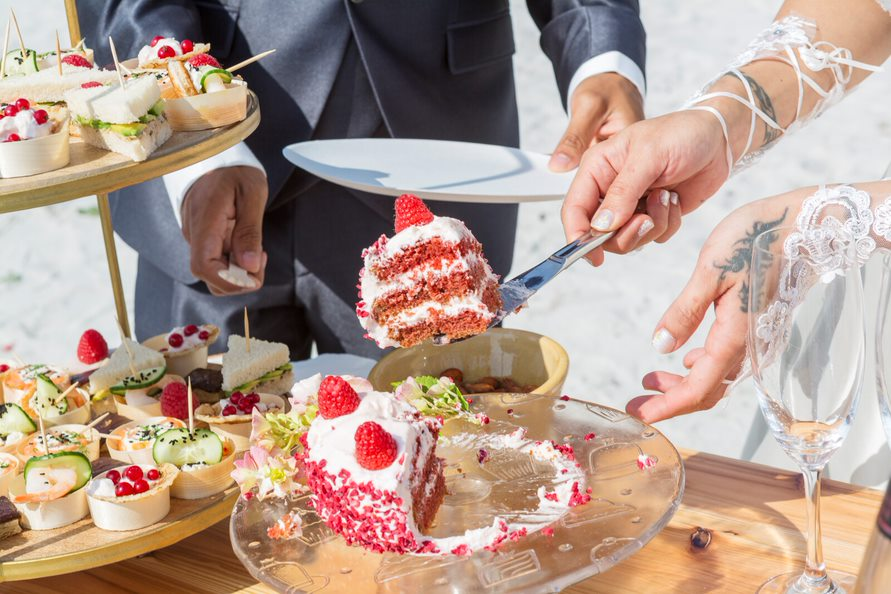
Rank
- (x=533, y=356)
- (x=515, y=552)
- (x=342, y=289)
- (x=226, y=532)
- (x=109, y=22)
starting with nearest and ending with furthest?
(x=515, y=552)
(x=226, y=532)
(x=533, y=356)
(x=109, y=22)
(x=342, y=289)

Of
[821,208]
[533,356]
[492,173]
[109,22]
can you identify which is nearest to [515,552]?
[533,356]

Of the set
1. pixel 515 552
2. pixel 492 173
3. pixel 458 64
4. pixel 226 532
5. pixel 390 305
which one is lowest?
pixel 226 532

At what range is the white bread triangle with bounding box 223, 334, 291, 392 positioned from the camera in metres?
1.89

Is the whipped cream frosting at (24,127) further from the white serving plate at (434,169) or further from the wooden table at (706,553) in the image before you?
the wooden table at (706,553)

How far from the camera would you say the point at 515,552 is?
4.15ft

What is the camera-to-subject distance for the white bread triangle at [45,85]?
1709 mm

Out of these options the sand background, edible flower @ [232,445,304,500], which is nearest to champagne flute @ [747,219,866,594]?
edible flower @ [232,445,304,500]

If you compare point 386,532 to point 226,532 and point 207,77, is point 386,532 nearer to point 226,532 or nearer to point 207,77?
point 226,532

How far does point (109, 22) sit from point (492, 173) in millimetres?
1122

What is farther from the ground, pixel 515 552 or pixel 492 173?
pixel 492 173

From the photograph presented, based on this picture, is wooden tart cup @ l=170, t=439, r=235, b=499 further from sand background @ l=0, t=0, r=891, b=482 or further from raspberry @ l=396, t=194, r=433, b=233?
sand background @ l=0, t=0, r=891, b=482

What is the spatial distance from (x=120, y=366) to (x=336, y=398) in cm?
74

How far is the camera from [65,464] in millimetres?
1533

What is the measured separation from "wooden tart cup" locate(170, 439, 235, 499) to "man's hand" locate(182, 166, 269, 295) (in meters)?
0.81
